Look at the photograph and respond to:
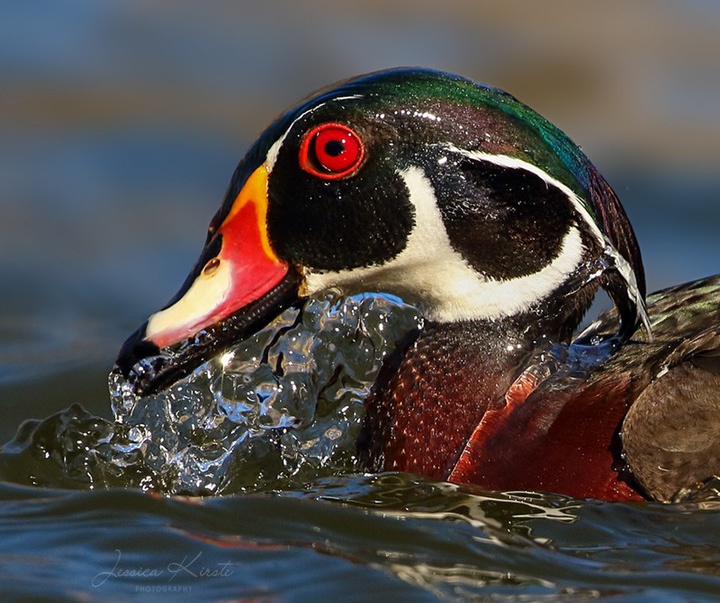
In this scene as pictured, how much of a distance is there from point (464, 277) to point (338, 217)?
1.42 ft

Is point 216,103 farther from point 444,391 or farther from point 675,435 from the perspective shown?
point 675,435

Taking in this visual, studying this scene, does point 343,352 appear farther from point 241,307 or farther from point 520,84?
point 520,84

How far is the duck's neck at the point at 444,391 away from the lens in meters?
4.70

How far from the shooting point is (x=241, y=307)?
467cm

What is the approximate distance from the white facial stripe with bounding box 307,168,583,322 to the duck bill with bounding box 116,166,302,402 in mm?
154

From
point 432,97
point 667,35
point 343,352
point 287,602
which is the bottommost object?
point 287,602

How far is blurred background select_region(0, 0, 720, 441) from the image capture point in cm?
748

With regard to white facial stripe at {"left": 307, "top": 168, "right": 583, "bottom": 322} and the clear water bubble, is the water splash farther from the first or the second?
white facial stripe at {"left": 307, "top": 168, "right": 583, "bottom": 322}

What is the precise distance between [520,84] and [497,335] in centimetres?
412

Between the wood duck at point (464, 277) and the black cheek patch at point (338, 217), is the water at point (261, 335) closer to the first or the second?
the wood duck at point (464, 277)

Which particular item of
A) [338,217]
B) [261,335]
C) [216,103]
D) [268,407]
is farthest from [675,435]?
[216,103]

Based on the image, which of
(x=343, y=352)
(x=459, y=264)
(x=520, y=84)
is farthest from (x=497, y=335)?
(x=520, y=84)

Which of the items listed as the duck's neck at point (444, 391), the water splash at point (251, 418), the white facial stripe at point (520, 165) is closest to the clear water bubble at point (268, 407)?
the water splash at point (251, 418)

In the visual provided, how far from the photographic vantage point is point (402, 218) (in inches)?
184
